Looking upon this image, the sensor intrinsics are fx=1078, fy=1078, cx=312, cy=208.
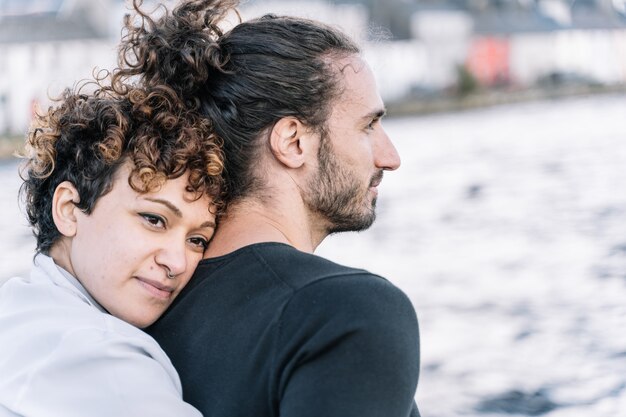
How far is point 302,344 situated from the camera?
157 centimetres

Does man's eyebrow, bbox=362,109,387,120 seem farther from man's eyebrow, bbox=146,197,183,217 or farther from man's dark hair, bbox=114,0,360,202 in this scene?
man's eyebrow, bbox=146,197,183,217

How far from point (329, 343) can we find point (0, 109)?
39008mm

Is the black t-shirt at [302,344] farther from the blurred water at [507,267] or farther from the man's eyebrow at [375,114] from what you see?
the blurred water at [507,267]

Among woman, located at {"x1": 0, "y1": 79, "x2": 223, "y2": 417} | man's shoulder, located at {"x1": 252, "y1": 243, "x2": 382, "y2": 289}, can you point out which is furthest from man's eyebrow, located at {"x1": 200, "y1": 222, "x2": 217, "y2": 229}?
man's shoulder, located at {"x1": 252, "y1": 243, "x2": 382, "y2": 289}

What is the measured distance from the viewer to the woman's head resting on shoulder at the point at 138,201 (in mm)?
1889

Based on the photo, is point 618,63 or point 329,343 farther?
point 618,63

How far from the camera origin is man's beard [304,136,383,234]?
206 centimetres

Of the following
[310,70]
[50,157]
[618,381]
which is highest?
[310,70]

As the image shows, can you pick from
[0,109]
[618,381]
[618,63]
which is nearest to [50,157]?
[618,381]

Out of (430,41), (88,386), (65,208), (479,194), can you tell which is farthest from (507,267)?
(430,41)

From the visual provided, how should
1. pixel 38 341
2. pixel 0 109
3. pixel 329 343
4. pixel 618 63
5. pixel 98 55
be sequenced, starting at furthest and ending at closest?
pixel 618 63
pixel 98 55
pixel 0 109
pixel 38 341
pixel 329 343

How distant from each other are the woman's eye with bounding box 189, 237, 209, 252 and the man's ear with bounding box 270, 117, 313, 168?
8.2 inches

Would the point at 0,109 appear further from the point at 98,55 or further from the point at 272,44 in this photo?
the point at 272,44

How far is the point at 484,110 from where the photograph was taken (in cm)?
5094
